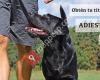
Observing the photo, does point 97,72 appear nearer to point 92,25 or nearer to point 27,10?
point 92,25

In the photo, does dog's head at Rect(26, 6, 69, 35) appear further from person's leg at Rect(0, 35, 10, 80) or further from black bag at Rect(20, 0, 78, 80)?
person's leg at Rect(0, 35, 10, 80)

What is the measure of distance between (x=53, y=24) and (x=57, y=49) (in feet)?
0.75

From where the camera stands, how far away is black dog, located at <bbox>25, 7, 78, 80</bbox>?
14.6 ft

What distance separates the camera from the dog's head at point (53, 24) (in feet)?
14.6

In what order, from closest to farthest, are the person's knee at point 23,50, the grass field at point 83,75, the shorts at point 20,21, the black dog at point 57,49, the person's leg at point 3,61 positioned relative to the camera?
the person's leg at point 3,61 < the black dog at point 57,49 < the shorts at point 20,21 < the person's knee at point 23,50 < the grass field at point 83,75

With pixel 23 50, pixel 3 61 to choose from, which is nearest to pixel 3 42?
pixel 3 61

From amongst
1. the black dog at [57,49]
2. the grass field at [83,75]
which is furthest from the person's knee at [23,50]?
the grass field at [83,75]

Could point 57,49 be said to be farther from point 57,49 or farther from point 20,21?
point 20,21

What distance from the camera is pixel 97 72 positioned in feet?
24.3

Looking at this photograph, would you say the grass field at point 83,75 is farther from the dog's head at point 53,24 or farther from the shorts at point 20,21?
the dog's head at point 53,24

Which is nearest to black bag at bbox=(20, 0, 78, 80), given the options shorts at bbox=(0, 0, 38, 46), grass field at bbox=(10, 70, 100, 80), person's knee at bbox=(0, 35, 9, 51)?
shorts at bbox=(0, 0, 38, 46)

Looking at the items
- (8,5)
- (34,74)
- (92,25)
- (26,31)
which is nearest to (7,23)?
(8,5)

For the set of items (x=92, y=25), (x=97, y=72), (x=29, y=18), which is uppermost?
(x=29, y=18)

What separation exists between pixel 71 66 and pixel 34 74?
2.66m
